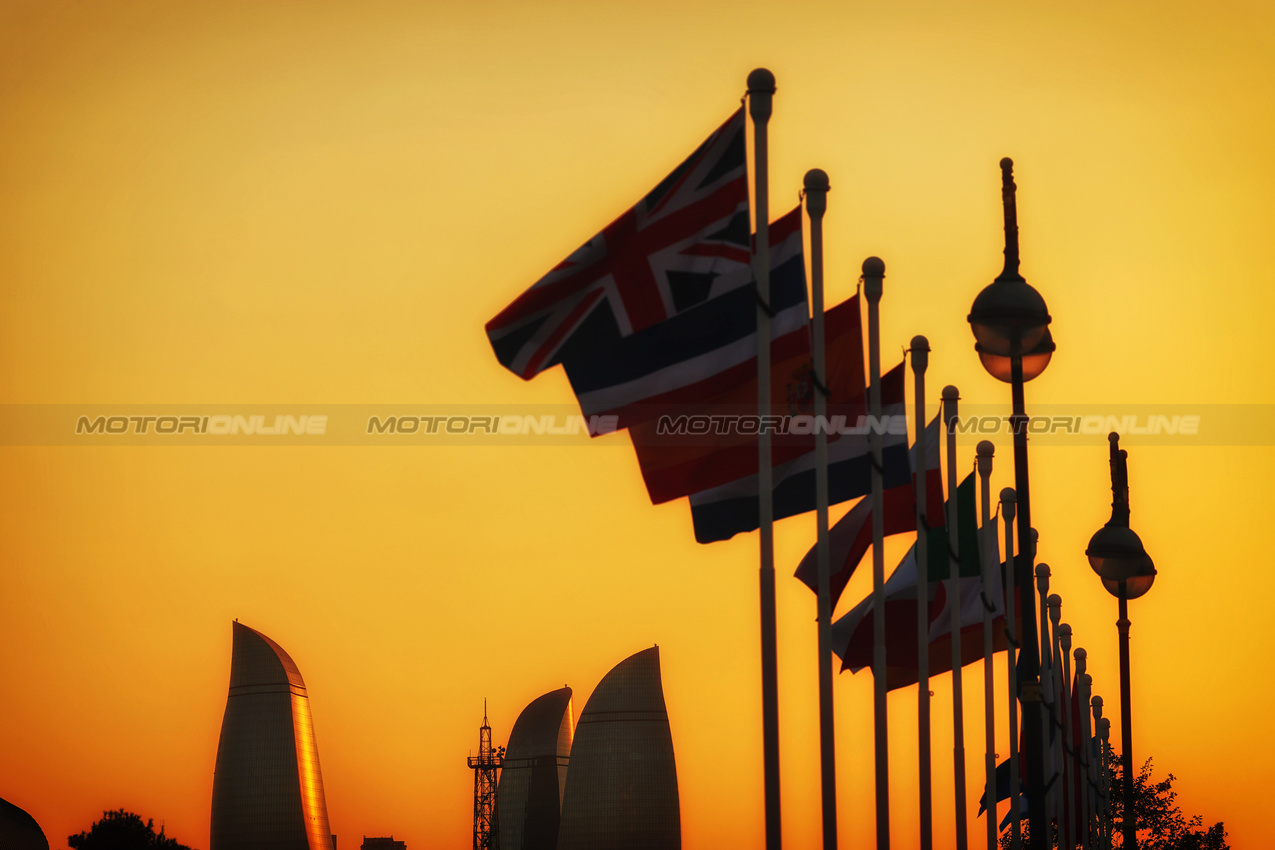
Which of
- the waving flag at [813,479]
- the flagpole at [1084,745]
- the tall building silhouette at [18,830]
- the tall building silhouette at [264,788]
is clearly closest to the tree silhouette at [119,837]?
the tall building silhouette at [18,830]

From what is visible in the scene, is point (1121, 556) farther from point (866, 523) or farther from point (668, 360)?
point (668, 360)

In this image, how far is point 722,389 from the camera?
64.2ft

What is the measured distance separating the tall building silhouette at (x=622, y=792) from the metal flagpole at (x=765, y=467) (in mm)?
177762

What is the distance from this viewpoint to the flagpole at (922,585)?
27719mm

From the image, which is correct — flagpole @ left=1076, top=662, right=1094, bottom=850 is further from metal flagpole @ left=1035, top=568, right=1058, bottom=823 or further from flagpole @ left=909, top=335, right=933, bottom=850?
flagpole @ left=909, top=335, right=933, bottom=850

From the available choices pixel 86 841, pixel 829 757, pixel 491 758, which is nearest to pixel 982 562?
pixel 829 757

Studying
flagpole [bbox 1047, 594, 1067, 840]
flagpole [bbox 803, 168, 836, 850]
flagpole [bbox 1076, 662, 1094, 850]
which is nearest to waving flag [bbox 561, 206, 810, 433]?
flagpole [bbox 803, 168, 836, 850]

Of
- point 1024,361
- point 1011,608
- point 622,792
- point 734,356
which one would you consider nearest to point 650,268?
point 734,356

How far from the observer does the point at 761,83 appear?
19828 millimetres

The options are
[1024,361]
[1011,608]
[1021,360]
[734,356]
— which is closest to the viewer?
[734,356]

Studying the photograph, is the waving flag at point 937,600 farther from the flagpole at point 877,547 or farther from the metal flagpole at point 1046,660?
the metal flagpole at point 1046,660

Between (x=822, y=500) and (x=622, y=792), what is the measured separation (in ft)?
587

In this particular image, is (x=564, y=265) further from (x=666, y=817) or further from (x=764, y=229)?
(x=666, y=817)

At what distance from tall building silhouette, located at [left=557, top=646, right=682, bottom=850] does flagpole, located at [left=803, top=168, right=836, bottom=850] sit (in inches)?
6878
